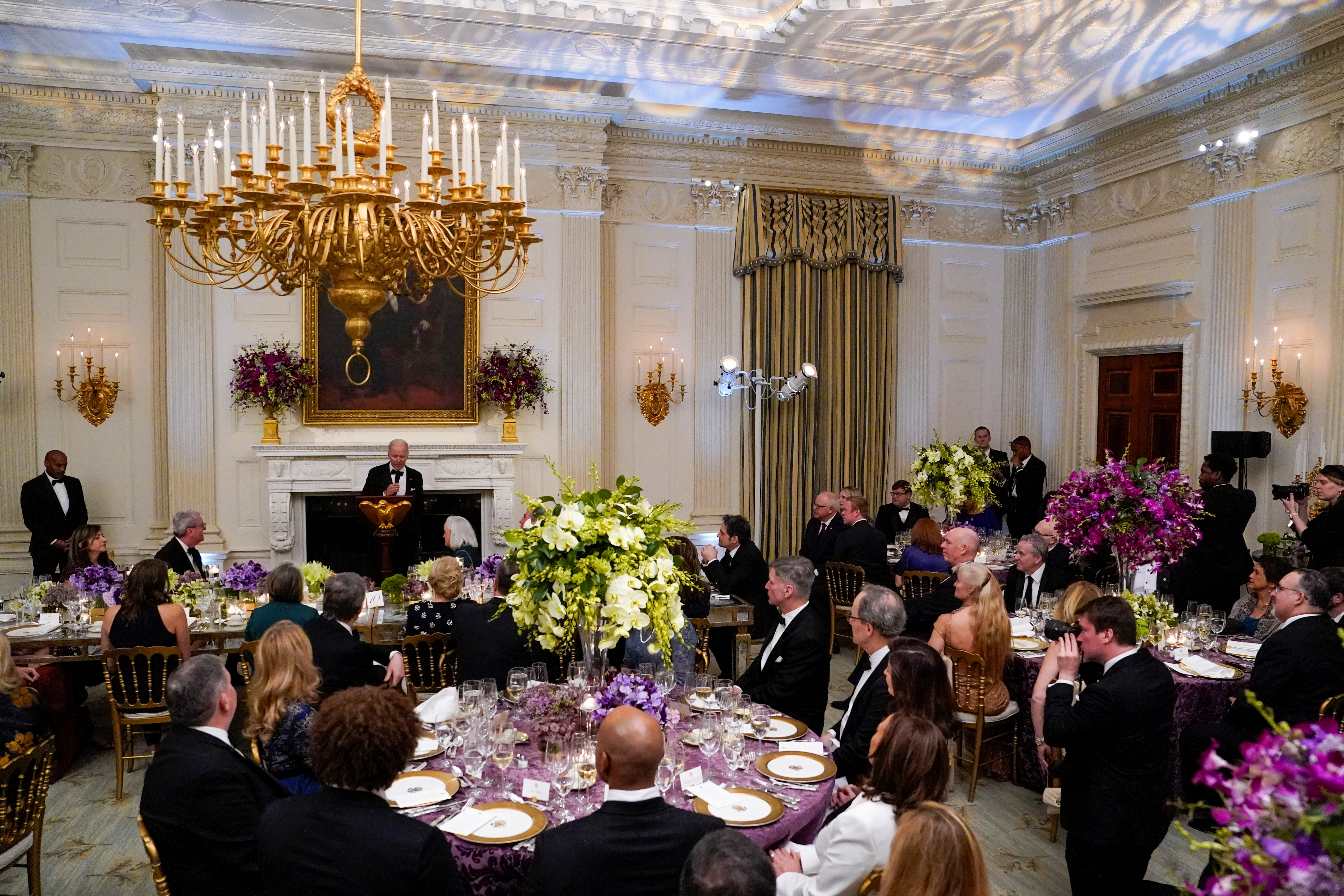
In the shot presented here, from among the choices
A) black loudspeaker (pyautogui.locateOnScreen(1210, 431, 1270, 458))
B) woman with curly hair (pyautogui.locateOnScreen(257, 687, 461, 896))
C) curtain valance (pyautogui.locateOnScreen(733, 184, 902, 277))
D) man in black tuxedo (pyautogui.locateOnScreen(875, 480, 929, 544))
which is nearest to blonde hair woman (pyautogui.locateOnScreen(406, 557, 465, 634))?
woman with curly hair (pyautogui.locateOnScreen(257, 687, 461, 896))

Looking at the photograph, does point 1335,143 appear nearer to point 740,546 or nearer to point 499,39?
point 740,546

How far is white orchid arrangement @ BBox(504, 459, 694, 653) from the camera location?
131 inches

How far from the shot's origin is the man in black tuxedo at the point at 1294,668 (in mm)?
3992

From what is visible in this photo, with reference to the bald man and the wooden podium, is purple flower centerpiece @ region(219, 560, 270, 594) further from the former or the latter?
the bald man

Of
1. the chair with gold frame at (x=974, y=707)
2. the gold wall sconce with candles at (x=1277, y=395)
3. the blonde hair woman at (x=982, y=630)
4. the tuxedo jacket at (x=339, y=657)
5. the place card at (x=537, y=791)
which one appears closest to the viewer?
the place card at (x=537, y=791)

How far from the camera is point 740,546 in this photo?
22.6 feet

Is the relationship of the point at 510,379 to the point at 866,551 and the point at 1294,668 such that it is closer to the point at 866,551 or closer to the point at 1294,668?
the point at 866,551

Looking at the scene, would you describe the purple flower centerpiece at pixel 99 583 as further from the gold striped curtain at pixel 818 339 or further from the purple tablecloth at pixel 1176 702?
the gold striped curtain at pixel 818 339

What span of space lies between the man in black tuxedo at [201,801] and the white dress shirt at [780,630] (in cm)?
234

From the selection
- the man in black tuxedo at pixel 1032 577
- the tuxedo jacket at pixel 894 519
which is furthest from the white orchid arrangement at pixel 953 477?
the man in black tuxedo at pixel 1032 577

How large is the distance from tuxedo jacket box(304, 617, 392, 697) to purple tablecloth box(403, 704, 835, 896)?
101 centimetres

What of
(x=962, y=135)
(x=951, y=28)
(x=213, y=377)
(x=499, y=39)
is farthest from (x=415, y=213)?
(x=962, y=135)

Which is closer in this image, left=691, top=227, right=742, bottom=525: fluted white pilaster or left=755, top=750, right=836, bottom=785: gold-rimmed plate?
left=755, top=750, right=836, bottom=785: gold-rimmed plate

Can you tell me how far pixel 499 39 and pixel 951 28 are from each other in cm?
403
